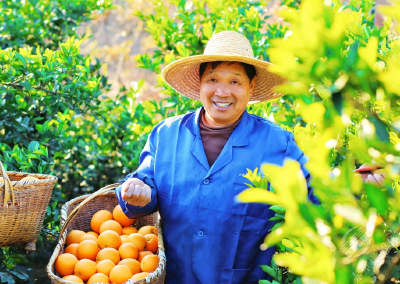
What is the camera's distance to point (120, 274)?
1871mm

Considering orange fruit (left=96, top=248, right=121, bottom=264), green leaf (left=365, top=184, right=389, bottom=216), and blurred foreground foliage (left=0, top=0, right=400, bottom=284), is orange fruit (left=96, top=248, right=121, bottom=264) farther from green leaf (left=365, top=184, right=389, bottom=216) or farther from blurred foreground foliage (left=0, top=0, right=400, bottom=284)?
green leaf (left=365, top=184, right=389, bottom=216)

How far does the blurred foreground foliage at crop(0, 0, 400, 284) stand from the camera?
2.25 ft

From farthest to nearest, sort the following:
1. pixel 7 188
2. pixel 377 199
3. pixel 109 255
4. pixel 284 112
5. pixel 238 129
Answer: pixel 284 112 → pixel 238 129 → pixel 109 255 → pixel 7 188 → pixel 377 199

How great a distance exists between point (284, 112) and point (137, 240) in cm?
130

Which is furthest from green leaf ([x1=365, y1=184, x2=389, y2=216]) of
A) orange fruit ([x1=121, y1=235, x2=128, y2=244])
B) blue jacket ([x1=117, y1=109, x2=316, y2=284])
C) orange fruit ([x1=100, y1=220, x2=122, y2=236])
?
orange fruit ([x1=100, y1=220, x2=122, y2=236])

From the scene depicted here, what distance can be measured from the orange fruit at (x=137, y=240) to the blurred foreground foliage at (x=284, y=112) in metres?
0.58

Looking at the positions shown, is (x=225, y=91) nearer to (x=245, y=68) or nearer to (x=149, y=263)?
(x=245, y=68)

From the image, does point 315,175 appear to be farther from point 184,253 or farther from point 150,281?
point 184,253

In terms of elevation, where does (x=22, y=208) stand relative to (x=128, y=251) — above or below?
above

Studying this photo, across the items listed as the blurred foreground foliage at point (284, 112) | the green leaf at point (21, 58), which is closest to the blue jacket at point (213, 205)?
the blurred foreground foliage at point (284, 112)

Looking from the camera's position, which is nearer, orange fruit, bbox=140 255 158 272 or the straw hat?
orange fruit, bbox=140 255 158 272

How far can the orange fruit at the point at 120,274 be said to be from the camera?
1.86m

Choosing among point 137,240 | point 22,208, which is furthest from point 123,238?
point 22,208

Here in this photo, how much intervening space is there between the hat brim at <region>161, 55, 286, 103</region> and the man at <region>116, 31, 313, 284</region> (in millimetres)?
14
